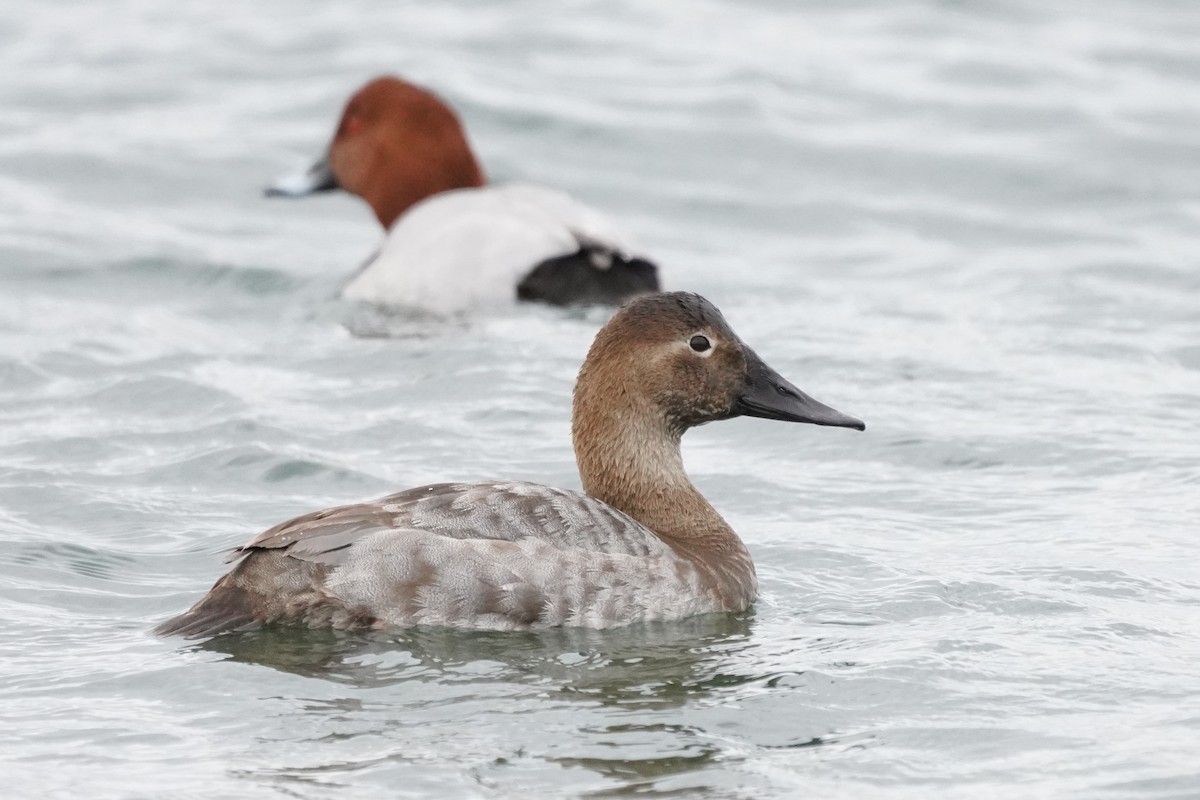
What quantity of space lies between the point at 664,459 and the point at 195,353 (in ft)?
13.6

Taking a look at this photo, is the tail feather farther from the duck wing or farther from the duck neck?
the duck neck

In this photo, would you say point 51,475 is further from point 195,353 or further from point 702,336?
point 702,336

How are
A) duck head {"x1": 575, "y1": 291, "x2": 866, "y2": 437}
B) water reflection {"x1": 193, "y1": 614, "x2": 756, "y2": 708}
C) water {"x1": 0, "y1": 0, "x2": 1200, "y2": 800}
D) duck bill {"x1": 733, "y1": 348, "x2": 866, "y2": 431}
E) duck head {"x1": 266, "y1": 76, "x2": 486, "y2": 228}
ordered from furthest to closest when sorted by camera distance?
duck head {"x1": 266, "y1": 76, "x2": 486, "y2": 228} → duck bill {"x1": 733, "y1": 348, "x2": 866, "y2": 431} → duck head {"x1": 575, "y1": 291, "x2": 866, "y2": 437} → water reflection {"x1": 193, "y1": 614, "x2": 756, "y2": 708} → water {"x1": 0, "y1": 0, "x2": 1200, "y2": 800}

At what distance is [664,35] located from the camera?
17281 mm

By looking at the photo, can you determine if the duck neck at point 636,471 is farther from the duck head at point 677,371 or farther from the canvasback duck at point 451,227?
the canvasback duck at point 451,227

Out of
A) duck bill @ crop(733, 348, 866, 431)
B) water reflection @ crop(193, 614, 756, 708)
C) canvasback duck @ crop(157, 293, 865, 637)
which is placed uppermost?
duck bill @ crop(733, 348, 866, 431)

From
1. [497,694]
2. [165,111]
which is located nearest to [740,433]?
[497,694]

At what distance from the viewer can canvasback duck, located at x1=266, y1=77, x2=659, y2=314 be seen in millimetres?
10375

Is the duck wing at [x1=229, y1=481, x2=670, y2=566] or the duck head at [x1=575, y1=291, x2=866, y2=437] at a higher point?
the duck head at [x1=575, y1=291, x2=866, y2=437]

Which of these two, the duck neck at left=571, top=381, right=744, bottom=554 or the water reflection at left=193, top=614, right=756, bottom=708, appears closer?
the water reflection at left=193, top=614, right=756, bottom=708

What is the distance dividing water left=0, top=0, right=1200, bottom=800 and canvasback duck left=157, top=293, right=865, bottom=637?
0.42 feet

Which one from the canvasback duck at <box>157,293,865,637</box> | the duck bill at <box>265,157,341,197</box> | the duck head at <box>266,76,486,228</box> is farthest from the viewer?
the duck bill at <box>265,157,341,197</box>

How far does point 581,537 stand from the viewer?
19.7 ft

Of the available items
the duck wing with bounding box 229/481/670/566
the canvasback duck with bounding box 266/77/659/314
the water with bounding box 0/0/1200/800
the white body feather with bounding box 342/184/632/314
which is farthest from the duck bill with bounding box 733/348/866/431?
the white body feather with bounding box 342/184/632/314
